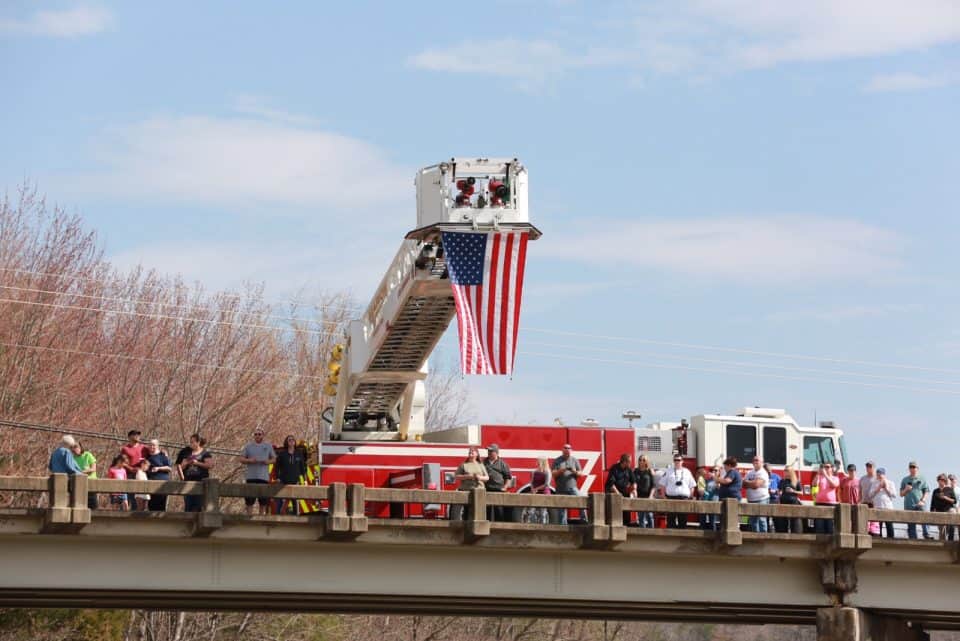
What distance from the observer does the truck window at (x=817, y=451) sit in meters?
36.3

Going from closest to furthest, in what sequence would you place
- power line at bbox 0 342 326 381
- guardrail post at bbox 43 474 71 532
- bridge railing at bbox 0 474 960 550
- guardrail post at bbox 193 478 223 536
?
guardrail post at bbox 43 474 71 532, bridge railing at bbox 0 474 960 550, guardrail post at bbox 193 478 223 536, power line at bbox 0 342 326 381

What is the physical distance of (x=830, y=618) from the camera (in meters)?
30.7

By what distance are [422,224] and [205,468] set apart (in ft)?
18.0

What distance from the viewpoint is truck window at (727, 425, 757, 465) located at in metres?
35.9

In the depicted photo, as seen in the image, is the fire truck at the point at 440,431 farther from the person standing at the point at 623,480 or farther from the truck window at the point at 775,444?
the person standing at the point at 623,480

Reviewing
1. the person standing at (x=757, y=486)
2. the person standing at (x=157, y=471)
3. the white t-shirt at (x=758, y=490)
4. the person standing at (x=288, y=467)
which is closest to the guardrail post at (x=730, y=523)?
the person standing at (x=757, y=486)

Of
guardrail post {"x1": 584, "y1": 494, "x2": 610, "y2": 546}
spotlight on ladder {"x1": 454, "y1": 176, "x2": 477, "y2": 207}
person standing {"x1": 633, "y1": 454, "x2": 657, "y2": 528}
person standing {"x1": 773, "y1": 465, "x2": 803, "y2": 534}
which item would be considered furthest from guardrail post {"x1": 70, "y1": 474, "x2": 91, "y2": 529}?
person standing {"x1": 773, "y1": 465, "x2": 803, "y2": 534}

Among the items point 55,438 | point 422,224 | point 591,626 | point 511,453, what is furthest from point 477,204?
point 591,626

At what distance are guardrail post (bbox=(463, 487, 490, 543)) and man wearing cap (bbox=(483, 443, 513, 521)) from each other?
131 cm

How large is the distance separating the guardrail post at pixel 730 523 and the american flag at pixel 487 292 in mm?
4389

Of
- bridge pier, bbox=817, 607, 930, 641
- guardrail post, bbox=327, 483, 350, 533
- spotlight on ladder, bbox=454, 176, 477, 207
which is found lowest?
bridge pier, bbox=817, 607, 930, 641

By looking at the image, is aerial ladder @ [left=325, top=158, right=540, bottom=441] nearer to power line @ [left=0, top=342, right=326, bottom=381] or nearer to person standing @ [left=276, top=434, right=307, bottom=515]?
person standing @ [left=276, top=434, right=307, bottom=515]

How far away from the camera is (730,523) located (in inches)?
1171

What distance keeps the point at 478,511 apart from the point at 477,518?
0.39 feet
